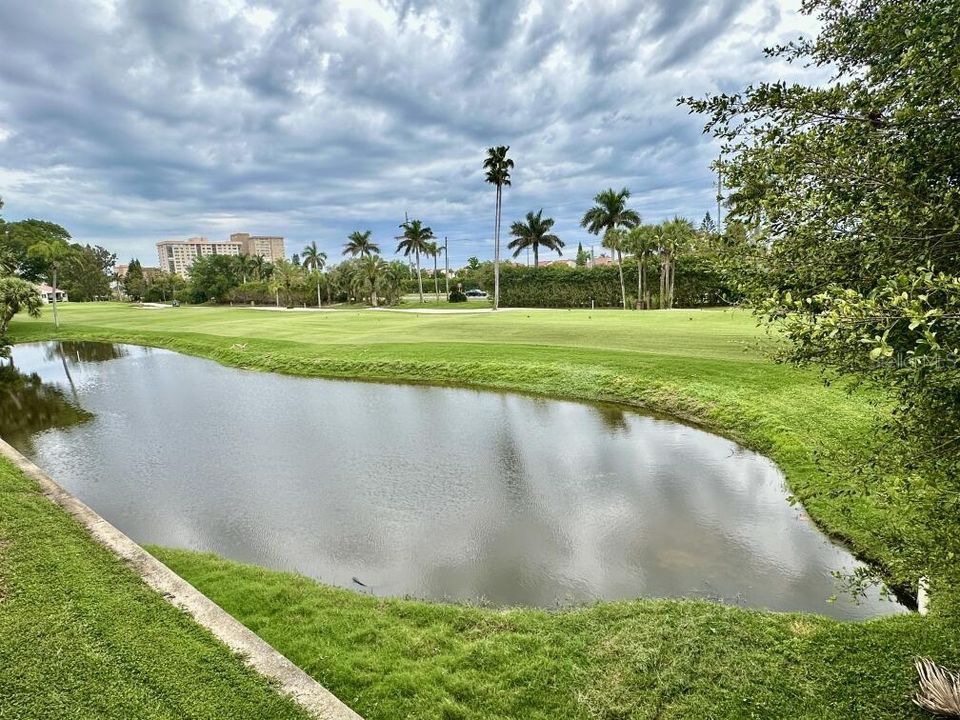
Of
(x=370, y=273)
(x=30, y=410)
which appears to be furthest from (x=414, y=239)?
(x=30, y=410)

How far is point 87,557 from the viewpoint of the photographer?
20.8 ft

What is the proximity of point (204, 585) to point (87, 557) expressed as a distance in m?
1.37

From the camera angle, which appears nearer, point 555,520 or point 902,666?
point 902,666

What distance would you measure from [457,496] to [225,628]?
535cm

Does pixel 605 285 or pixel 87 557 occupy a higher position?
Result: pixel 605 285

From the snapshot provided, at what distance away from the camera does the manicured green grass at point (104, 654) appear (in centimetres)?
406

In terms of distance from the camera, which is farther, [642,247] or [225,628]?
[642,247]

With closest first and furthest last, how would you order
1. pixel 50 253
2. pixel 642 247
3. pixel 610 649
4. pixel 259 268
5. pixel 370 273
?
pixel 610 649 < pixel 642 247 < pixel 370 273 < pixel 50 253 < pixel 259 268

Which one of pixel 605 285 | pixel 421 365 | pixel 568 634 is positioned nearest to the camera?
pixel 568 634

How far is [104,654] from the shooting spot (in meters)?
4.55

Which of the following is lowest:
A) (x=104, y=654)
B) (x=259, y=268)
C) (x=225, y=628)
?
(x=225, y=628)

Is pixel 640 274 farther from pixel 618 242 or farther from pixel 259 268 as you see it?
pixel 259 268

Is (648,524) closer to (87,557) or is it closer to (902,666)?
(902,666)

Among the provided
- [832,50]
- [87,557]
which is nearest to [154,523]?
[87,557]
